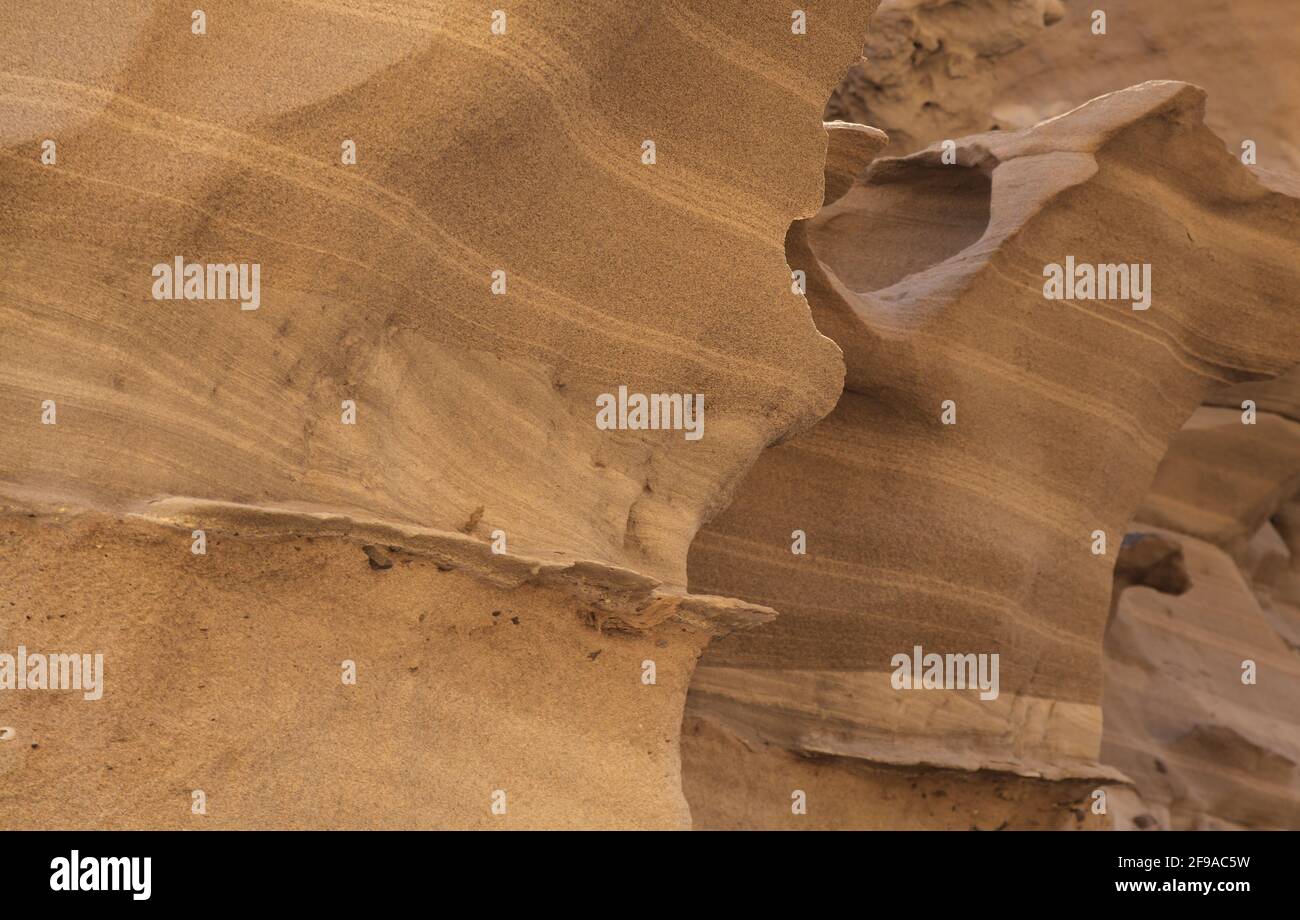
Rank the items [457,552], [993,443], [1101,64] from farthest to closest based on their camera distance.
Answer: [1101,64], [993,443], [457,552]

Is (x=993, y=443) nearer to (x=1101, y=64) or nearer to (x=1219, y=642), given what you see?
(x=1219, y=642)

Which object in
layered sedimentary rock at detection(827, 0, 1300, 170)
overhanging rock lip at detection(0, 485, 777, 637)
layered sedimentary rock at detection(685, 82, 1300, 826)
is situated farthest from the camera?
layered sedimentary rock at detection(827, 0, 1300, 170)

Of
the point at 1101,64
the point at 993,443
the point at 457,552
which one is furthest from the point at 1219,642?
the point at 457,552

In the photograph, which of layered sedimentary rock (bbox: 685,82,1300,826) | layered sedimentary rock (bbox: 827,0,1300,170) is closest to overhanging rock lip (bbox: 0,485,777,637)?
layered sedimentary rock (bbox: 685,82,1300,826)

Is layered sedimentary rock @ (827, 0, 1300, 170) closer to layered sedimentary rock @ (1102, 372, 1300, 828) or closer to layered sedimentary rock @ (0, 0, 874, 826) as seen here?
layered sedimentary rock @ (1102, 372, 1300, 828)

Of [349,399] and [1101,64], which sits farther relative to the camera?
[1101,64]

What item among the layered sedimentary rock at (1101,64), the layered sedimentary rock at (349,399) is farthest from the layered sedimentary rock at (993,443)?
the layered sedimentary rock at (1101,64)
